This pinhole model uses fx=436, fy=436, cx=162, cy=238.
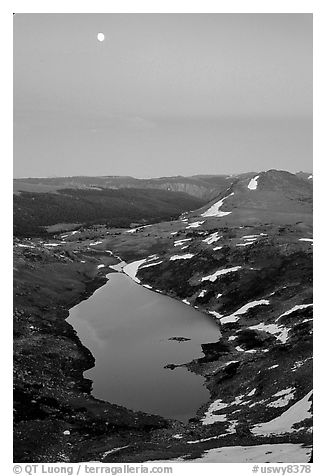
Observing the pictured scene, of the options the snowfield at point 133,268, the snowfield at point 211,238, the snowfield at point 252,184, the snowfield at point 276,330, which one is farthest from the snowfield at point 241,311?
the snowfield at point 252,184

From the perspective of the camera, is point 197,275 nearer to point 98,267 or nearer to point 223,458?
point 98,267

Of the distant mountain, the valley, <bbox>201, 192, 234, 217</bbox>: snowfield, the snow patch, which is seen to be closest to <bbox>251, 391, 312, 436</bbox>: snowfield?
the valley

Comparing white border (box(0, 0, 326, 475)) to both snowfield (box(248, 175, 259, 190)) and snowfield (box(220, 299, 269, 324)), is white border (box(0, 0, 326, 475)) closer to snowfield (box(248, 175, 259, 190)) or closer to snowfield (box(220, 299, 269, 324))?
snowfield (box(220, 299, 269, 324))

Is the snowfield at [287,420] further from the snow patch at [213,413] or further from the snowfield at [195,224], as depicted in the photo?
the snowfield at [195,224]
